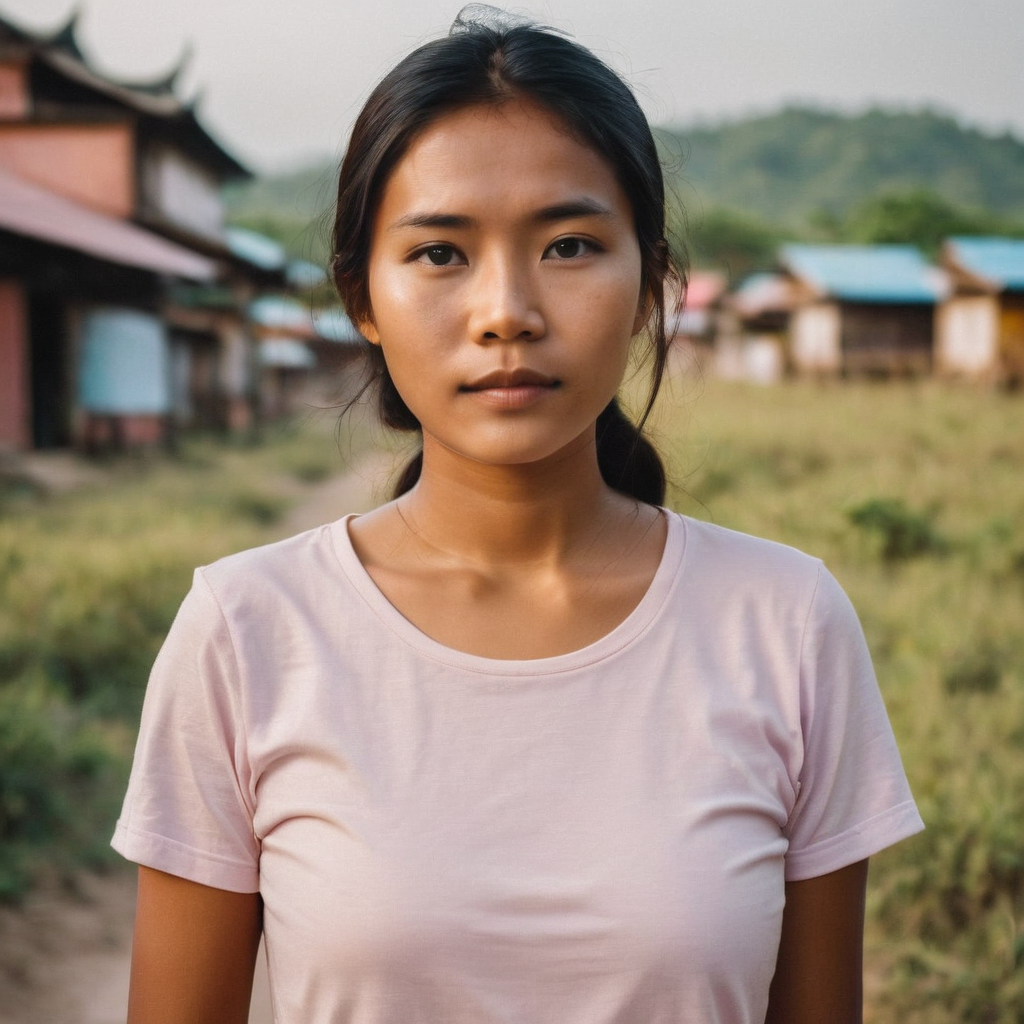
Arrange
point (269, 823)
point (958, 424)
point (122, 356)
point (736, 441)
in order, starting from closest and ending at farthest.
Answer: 1. point (269, 823)
2. point (736, 441)
3. point (958, 424)
4. point (122, 356)

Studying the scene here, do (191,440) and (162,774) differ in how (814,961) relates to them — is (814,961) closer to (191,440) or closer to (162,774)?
(162,774)

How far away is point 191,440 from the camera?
16.1 meters

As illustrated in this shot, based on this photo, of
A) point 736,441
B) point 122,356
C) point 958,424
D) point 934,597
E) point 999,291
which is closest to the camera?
point 934,597

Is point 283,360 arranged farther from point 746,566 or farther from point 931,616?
point 746,566

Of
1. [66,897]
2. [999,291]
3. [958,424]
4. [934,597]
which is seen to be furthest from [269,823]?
[999,291]

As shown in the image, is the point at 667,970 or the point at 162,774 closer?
the point at 667,970

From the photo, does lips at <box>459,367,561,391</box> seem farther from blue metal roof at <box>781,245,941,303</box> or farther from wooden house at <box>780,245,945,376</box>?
blue metal roof at <box>781,245,941,303</box>

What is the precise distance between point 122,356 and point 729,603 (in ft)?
47.0

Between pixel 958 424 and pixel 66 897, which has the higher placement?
pixel 958 424

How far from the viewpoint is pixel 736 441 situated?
1098 cm

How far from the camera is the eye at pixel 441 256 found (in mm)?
1325

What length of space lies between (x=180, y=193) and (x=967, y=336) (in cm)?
1660

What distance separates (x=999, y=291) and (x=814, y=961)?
77.9 feet

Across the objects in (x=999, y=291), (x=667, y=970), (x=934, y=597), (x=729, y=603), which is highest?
(x=999, y=291)
